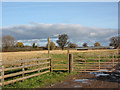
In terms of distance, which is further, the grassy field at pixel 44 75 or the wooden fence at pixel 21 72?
the grassy field at pixel 44 75

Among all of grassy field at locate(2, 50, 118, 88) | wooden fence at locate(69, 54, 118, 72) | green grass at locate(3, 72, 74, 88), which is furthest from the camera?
wooden fence at locate(69, 54, 118, 72)

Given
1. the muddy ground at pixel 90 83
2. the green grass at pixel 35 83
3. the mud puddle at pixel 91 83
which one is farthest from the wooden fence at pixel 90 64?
the green grass at pixel 35 83

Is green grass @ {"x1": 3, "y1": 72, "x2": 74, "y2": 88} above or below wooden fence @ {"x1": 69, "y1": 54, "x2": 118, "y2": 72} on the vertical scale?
below

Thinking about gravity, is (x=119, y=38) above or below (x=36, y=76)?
above

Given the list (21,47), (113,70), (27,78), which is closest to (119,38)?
(113,70)

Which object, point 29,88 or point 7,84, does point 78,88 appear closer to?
point 29,88

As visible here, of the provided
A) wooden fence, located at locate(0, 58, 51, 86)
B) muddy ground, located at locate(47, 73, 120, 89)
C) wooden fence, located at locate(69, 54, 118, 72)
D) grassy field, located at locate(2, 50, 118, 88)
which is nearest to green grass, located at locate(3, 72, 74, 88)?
grassy field, located at locate(2, 50, 118, 88)

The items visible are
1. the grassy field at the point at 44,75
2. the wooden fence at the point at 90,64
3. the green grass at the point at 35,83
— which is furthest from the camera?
the wooden fence at the point at 90,64

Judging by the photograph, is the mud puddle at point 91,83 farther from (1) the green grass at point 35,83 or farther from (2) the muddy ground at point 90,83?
(1) the green grass at point 35,83

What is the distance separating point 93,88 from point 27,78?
4864 millimetres

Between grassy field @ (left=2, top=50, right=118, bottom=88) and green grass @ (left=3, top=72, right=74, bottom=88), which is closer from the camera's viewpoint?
green grass @ (left=3, top=72, right=74, bottom=88)

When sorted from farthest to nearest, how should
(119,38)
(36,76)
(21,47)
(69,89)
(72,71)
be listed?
(21,47), (119,38), (72,71), (36,76), (69,89)

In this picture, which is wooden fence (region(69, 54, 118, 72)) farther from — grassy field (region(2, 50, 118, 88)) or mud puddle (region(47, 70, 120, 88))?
mud puddle (region(47, 70, 120, 88))

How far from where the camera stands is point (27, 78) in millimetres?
11844
